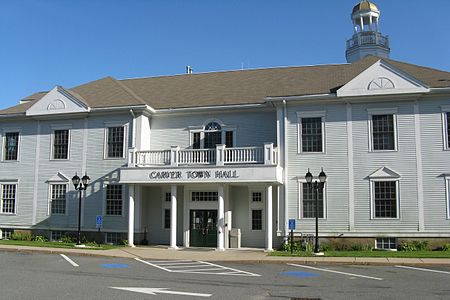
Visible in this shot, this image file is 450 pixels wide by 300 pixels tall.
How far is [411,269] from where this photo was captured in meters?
16.9

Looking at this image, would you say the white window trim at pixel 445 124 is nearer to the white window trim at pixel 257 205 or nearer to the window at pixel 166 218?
the white window trim at pixel 257 205

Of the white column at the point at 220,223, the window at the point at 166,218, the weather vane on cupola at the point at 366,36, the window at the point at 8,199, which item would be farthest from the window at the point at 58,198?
the weather vane on cupola at the point at 366,36

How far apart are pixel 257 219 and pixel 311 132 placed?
5.44m

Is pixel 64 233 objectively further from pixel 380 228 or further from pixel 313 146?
pixel 380 228

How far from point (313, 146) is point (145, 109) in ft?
30.9

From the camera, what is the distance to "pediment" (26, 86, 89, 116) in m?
28.3

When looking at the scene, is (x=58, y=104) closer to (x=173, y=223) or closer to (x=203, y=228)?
(x=173, y=223)

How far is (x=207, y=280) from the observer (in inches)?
560

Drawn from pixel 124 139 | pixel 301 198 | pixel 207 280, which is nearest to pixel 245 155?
pixel 301 198

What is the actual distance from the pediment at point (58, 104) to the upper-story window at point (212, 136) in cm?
672

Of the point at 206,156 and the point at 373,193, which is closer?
the point at 373,193

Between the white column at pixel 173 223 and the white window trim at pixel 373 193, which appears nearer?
the white window trim at pixel 373 193

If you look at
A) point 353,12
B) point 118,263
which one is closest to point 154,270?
point 118,263

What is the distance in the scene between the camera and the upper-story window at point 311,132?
24734mm
